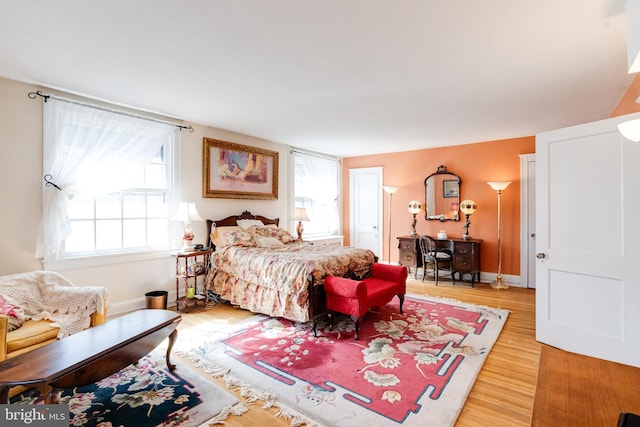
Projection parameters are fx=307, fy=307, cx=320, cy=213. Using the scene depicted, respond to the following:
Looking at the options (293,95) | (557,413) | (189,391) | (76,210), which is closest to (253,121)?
(293,95)

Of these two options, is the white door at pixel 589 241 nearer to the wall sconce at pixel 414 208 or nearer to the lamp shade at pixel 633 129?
the lamp shade at pixel 633 129

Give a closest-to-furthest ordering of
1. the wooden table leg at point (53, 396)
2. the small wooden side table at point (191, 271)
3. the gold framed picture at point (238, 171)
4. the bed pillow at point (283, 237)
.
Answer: the wooden table leg at point (53, 396)
the small wooden side table at point (191, 271)
the gold framed picture at point (238, 171)
the bed pillow at point (283, 237)

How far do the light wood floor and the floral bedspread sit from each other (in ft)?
1.12

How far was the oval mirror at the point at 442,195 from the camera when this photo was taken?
595 centimetres

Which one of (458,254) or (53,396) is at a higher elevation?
(458,254)

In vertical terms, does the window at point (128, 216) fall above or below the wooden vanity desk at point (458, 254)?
above

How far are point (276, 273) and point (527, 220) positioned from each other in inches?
175

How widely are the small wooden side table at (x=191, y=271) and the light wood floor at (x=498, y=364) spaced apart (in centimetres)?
18

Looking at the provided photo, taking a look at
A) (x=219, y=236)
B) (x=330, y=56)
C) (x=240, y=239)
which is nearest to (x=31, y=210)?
(x=219, y=236)

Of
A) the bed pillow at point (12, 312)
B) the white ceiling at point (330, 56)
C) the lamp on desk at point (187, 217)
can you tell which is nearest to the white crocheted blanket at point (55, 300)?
the bed pillow at point (12, 312)

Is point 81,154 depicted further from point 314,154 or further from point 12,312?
point 314,154

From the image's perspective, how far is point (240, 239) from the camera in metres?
4.37

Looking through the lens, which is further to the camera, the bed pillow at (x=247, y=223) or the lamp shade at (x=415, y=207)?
the lamp shade at (x=415, y=207)

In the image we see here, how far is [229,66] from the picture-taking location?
2.74 meters
